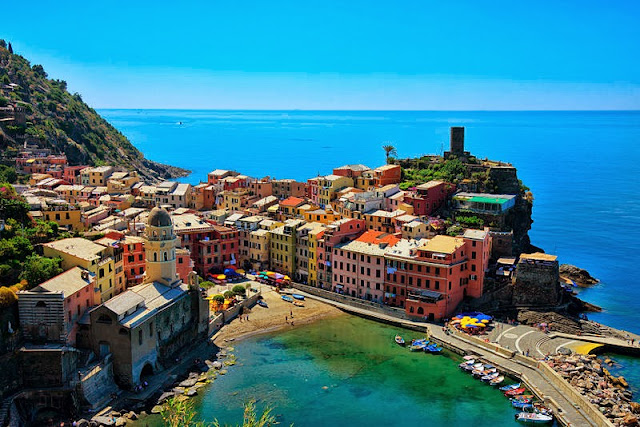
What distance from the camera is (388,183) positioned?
85375 millimetres

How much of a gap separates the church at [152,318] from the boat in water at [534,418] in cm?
2552

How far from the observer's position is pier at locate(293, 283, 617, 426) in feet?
134

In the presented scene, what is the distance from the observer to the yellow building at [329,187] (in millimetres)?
83312

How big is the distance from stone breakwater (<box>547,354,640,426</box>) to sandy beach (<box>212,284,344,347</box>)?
21705 millimetres

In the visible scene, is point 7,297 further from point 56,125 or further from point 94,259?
point 56,125

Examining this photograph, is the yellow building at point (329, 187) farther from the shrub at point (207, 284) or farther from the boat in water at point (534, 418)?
the boat in water at point (534, 418)

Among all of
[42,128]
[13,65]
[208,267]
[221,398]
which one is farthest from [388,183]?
[13,65]

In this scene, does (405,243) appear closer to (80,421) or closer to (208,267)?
(208,267)

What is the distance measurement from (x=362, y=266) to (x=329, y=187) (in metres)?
22.9

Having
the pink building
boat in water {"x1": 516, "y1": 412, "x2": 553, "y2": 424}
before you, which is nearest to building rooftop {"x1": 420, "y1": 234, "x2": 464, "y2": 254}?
the pink building

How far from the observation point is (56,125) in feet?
391

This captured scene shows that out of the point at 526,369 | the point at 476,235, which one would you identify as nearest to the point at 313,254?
the point at 476,235

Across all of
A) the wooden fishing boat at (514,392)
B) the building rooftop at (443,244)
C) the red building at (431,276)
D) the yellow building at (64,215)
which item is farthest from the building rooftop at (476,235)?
the yellow building at (64,215)

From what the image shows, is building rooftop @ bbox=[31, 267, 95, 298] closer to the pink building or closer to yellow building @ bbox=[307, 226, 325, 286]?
yellow building @ bbox=[307, 226, 325, 286]
